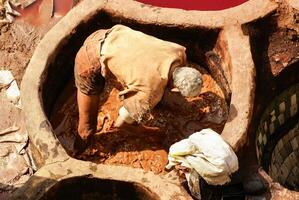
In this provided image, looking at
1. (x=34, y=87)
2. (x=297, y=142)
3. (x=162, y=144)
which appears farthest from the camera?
(x=297, y=142)

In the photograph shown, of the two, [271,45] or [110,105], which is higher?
[271,45]

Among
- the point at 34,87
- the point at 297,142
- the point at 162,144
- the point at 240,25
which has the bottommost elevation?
the point at 297,142

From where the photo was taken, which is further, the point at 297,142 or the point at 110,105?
the point at 297,142

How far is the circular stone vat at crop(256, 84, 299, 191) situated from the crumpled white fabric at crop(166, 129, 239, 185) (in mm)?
2043

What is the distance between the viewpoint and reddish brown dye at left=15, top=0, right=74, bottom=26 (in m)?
7.63

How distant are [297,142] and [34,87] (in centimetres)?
321

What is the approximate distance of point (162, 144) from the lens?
704cm

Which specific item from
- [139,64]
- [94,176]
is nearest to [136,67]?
[139,64]

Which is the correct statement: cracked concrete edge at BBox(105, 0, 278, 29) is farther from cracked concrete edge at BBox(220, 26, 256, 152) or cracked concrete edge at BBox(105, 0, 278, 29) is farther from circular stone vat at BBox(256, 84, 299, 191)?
circular stone vat at BBox(256, 84, 299, 191)

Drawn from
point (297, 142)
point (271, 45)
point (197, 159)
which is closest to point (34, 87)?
point (197, 159)

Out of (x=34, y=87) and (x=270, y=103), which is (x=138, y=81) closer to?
(x=34, y=87)

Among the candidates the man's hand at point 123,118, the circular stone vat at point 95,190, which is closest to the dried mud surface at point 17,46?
the man's hand at point 123,118

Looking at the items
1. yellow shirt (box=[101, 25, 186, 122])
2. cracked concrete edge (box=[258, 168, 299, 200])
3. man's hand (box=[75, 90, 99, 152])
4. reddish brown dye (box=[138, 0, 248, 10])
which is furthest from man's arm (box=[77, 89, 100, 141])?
reddish brown dye (box=[138, 0, 248, 10])

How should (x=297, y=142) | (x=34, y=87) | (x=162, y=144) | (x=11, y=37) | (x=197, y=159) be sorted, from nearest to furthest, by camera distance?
1. (x=197, y=159)
2. (x=34, y=87)
3. (x=162, y=144)
4. (x=11, y=37)
5. (x=297, y=142)
